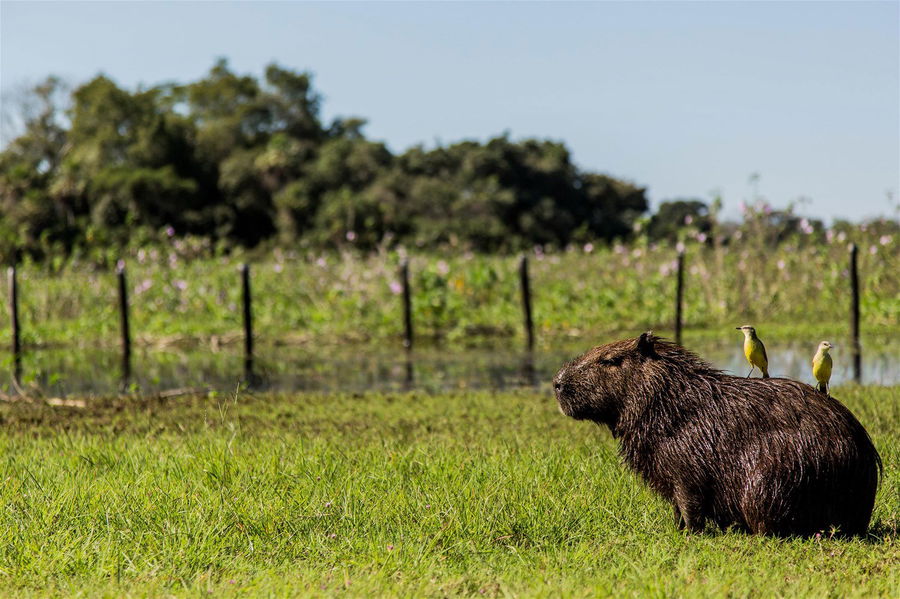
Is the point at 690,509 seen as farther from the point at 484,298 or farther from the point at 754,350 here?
the point at 484,298

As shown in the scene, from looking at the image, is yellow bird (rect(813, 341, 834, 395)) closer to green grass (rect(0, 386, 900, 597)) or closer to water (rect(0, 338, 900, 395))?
green grass (rect(0, 386, 900, 597))

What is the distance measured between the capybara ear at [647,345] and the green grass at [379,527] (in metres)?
0.87

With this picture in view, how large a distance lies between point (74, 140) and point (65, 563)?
50495mm

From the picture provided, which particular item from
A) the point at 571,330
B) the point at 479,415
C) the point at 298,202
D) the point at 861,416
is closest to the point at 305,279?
the point at 571,330

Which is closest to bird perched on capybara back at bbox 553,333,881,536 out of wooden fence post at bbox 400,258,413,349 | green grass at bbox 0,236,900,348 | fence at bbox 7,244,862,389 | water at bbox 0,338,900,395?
water at bbox 0,338,900,395

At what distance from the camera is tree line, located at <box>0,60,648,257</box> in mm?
44781

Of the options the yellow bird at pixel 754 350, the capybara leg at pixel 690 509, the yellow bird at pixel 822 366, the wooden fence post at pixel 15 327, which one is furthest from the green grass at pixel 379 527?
the wooden fence post at pixel 15 327

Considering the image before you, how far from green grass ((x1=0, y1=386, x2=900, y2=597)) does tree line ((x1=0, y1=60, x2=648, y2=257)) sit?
35660 mm

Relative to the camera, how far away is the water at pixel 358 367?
12242mm

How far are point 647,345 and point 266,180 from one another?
4542cm

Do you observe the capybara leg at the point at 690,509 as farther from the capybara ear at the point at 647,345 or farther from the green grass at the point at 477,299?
the green grass at the point at 477,299

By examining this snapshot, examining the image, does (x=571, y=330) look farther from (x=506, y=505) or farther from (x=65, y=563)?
(x=65, y=563)

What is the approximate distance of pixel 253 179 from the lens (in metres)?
49.2

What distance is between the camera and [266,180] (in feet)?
161
